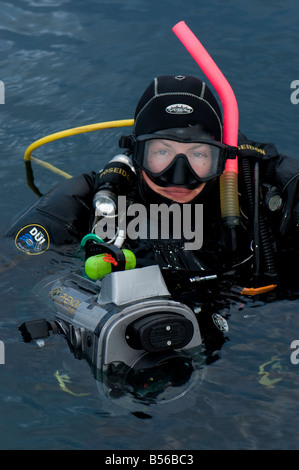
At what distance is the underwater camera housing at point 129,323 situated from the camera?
277 cm

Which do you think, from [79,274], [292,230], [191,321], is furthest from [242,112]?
[191,321]

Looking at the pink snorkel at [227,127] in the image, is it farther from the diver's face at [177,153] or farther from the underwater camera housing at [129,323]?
the underwater camera housing at [129,323]

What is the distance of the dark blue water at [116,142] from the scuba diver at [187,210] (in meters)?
0.24

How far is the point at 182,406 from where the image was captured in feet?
9.30

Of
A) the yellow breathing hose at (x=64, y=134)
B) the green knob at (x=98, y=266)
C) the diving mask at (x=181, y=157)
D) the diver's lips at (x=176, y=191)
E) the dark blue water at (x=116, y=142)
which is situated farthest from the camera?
the yellow breathing hose at (x=64, y=134)

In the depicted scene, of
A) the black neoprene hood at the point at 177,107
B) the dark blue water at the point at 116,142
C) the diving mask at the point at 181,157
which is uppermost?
the black neoprene hood at the point at 177,107

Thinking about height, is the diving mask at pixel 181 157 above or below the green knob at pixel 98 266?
above

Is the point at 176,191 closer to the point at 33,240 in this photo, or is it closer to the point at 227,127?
the point at 227,127

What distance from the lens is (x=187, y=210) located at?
3.75 meters

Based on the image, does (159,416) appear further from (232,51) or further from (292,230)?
(232,51)

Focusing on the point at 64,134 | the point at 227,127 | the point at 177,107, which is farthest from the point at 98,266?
the point at 64,134

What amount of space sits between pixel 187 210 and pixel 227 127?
20.2 inches

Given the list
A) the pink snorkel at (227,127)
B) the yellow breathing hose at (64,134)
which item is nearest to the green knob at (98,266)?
the pink snorkel at (227,127)

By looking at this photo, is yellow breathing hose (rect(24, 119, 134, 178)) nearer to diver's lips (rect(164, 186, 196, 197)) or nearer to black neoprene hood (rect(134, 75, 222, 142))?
black neoprene hood (rect(134, 75, 222, 142))
